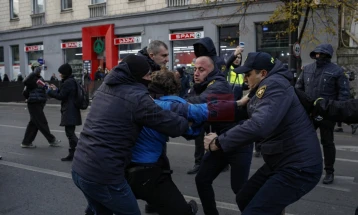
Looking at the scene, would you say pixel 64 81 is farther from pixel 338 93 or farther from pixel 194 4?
pixel 194 4

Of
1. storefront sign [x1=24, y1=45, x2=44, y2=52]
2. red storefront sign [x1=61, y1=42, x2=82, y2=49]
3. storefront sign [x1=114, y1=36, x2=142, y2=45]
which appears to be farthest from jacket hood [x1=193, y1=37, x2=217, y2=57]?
storefront sign [x1=24, y1=45, x2=44, y2=52]

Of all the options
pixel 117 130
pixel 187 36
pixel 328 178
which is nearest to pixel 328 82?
pixel 328 178

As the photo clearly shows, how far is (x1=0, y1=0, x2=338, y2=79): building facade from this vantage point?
21125 mm

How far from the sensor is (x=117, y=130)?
3170mm

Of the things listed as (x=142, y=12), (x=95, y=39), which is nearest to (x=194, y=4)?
Answer: (x=142, y=12)

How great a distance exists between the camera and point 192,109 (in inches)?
134

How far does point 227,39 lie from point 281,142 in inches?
759

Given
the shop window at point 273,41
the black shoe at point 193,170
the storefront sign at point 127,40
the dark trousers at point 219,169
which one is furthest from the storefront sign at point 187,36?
the dark trousers at point 219,169

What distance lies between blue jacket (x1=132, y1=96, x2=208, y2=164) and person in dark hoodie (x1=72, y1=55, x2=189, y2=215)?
0.12 metres

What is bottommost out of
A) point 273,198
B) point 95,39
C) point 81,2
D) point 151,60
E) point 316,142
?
point 273,198

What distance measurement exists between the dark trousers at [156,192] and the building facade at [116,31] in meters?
15.8

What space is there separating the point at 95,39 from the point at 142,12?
4283 mm

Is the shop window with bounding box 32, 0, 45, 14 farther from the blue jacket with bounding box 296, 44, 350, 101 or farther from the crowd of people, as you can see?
the crowd of people

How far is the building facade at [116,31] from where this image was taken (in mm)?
21125
